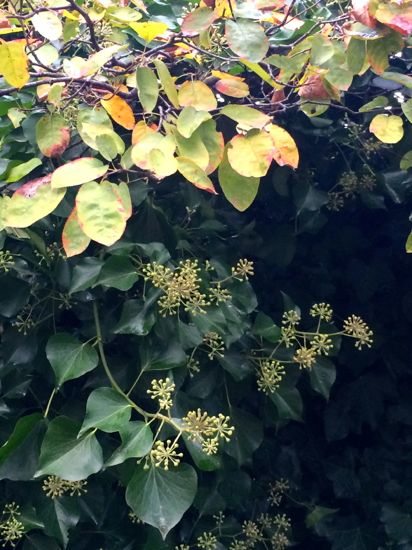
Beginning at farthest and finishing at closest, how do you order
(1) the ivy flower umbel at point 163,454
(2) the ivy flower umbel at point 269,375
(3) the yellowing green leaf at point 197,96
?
(2) the ivy flower umbel at point 269,375, (3) the yellowing green leaf at point 197,96, (1) the ivy flower umbel at point 163,454

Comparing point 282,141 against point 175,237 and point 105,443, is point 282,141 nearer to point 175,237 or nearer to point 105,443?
point 175,237

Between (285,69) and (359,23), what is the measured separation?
0.48ft

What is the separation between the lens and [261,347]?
1438 millimetres

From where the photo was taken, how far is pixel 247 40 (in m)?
1.25

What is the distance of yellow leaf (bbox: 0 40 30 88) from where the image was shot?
1.18 m

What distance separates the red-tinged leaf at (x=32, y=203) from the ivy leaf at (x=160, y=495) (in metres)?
→ 0.41

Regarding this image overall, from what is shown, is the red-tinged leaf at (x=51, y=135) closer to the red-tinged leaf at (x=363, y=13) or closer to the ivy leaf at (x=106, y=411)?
the ivy leaf at (x=106, y=411)

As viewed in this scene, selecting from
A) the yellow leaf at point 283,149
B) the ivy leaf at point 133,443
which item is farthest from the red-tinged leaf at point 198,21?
the ivy leaf at point 133,443

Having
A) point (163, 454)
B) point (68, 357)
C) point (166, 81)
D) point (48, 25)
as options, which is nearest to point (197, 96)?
point (166, 81)

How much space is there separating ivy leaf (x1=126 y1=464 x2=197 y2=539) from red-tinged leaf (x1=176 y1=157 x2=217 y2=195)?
0.44 meters

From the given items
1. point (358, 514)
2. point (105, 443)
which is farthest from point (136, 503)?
point (358, 514)

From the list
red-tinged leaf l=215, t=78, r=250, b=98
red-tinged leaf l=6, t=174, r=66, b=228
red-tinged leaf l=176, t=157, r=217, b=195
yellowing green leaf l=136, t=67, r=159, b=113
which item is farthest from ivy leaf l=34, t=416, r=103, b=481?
red-tinged leaf l=215, t=78, r=250, b=98

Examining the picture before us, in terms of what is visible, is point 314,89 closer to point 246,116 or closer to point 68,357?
point 246,116

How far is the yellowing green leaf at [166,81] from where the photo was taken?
1.20 metres
